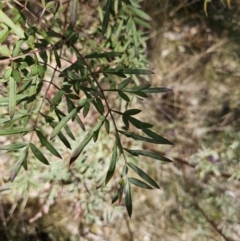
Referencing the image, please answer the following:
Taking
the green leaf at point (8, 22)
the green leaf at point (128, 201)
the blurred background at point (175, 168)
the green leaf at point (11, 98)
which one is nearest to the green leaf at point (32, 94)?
the green leaf at point (11, 98)

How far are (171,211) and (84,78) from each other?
1.48m

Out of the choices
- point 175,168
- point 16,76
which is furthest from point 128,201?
point 175,168

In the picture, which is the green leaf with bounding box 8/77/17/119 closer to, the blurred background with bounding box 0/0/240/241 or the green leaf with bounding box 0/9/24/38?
the green leaf with bounding box 0/9/24/38

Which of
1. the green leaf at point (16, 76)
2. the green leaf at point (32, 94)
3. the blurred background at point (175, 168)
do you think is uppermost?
the green leaf at point (16, 76)

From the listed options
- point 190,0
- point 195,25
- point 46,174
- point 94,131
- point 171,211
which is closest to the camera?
point 94,131

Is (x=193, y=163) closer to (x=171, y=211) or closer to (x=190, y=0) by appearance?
(x=171, y=211)

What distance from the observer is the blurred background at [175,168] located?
2.18 m

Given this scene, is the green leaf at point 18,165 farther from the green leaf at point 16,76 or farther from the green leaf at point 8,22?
the green leaf at point 8,22

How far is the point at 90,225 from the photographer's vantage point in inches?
89.1

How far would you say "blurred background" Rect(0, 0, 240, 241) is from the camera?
7.15ft

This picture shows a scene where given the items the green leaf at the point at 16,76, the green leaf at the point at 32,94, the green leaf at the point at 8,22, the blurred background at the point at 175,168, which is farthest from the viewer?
the blurred background at the point at 175,168

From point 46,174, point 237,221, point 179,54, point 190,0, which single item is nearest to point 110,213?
point 46,174

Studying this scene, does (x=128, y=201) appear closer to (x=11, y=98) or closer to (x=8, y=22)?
(x=11, y=98)

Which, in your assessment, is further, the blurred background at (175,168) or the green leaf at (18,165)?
the blurred background at (175,168)
